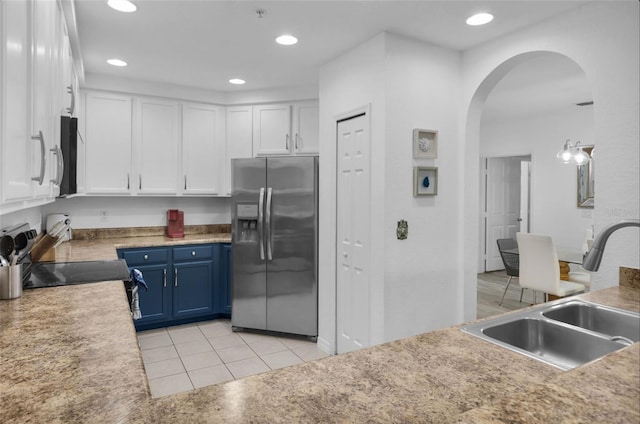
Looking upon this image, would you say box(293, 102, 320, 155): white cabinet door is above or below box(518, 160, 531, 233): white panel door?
above

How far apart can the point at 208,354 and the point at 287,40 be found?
272cm

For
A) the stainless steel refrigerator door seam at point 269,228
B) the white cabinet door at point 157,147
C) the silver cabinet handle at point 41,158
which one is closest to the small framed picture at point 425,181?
the stainless steel refrigerator door seam at point 269,228

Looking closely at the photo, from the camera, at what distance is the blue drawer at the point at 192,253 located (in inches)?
161

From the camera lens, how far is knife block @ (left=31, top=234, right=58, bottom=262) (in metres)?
2.74

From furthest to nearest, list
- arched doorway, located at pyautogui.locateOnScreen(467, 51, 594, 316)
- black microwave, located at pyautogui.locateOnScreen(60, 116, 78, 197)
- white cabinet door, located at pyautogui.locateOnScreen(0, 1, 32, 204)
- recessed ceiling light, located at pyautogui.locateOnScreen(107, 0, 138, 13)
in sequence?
Result: 1. arched doorway, located at pyautogui.locateOnScreen(467, 51, 594, 316)
2. recessed ceiling light, located at pyautogui.locateOnScreen(107, 0, 138, 13)
3. black microwave, located at pyautogui.locateOnScreen(60, 116, 78, 197)
4. white cabinet door, located at pyautogui.locateOnScreen(0, 1, 32, 204)

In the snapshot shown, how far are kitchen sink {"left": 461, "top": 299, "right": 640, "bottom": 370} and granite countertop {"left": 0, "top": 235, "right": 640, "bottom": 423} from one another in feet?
0.76

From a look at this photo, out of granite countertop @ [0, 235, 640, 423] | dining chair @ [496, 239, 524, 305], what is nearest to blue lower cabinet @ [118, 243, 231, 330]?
granite countertop @ [0, 235, 640, 423]

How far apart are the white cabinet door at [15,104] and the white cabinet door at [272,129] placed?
3169mm

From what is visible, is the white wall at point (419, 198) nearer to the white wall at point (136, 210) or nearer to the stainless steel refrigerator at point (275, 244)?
the stainless steel refrigerator at point (275, 244)

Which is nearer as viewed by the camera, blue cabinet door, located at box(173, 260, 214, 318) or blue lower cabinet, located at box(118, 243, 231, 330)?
blue lower cabinet, located at box(118, 243, 231, 330)

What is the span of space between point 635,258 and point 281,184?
2780 mm

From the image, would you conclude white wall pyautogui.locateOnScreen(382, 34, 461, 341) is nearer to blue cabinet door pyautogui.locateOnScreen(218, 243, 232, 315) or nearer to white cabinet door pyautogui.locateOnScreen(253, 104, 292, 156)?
white cabinet door pyautogui.locateOnScreen(253, 104, 292, 156)

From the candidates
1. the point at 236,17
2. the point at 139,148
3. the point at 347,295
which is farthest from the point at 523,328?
the point at 139,148

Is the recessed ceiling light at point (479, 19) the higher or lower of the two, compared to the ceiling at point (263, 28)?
lower
